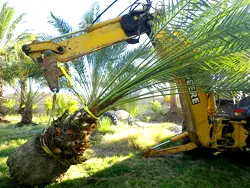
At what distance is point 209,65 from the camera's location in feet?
17.3

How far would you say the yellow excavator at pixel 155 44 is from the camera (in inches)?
210

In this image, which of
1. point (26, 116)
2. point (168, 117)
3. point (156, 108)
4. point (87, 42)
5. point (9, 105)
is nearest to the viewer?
point (87, 42)

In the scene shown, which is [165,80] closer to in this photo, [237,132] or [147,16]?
[147,16]

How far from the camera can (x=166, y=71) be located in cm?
532

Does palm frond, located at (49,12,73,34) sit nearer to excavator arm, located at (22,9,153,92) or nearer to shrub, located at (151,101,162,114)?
excavator arm, located at (22,9,153,92)

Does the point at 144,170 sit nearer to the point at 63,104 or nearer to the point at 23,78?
the point at 63,104

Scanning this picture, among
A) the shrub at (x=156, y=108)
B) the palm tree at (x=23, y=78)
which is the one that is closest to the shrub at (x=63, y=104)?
the palm tree at (x=23, y=78)

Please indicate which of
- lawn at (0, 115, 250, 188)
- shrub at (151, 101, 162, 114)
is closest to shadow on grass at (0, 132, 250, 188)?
lawn at (0, 115, 250, 188)

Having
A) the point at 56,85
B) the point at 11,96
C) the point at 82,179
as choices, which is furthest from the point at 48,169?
the point at 11,96

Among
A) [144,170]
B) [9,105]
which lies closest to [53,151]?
[144,170]

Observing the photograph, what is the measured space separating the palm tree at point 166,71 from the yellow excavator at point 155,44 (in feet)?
0.95

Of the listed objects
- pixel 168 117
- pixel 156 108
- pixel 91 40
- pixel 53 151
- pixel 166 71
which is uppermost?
pixel 91 40

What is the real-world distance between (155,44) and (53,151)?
7.92 ft

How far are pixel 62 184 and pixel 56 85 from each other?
5.64ft
